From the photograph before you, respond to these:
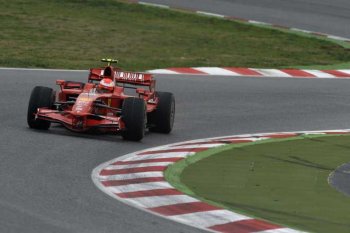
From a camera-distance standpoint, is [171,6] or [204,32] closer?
[204,32]

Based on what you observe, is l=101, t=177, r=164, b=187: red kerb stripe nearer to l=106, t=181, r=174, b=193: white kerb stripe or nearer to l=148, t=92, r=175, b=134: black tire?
l=106, t=181, r=174, b=193: white kerb stripe

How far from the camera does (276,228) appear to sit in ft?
33.0

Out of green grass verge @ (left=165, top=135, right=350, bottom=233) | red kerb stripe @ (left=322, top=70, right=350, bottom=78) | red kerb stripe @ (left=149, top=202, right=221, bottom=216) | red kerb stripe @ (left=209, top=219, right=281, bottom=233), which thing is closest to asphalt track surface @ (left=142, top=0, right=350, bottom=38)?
red kerb stripe @ (left=322, top=70, right=350, bottom=78)

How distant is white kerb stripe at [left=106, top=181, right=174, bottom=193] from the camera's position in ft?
38.0

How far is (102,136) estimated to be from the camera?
15.3m

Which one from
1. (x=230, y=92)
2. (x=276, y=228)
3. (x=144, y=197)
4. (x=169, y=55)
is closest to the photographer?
(x=276, y=228)

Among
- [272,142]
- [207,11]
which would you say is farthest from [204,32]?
[272,142]

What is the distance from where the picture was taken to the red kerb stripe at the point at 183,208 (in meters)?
10.5

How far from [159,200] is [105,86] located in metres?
4.65

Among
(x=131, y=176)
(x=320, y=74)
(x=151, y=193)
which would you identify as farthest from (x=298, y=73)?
(x=151, y=193)

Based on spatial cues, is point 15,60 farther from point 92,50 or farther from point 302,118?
point 302,118

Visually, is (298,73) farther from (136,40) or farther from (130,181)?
(130,181)

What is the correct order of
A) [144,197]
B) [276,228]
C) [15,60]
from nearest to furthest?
[276,228], [144,197], [15,60]

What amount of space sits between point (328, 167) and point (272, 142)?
2.08m
